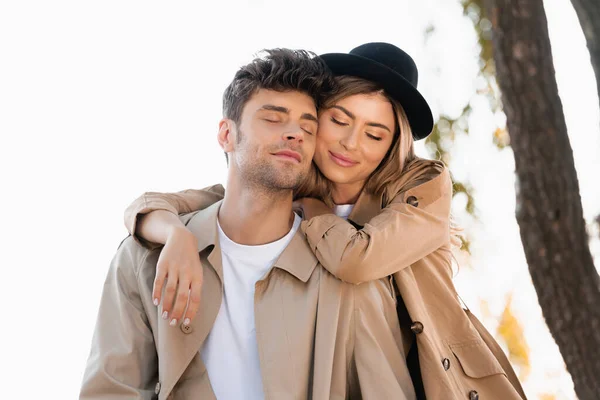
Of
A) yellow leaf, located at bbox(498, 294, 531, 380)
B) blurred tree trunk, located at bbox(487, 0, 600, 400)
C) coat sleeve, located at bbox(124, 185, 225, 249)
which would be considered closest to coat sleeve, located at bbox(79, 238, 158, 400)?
coat sleeve, located at bbox(124, 185, 225, 249)

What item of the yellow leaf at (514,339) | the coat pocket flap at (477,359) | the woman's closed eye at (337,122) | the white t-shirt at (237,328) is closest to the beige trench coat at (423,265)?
the coat pocket flap at (477,359)

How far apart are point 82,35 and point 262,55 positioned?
196 inches

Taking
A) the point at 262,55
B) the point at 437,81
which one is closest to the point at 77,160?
the point at 437,81

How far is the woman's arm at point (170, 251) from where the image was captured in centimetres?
258

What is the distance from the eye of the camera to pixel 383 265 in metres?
2.77

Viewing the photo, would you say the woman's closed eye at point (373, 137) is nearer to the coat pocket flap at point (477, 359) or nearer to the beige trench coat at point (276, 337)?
the beige trench coat at point (276, 337)

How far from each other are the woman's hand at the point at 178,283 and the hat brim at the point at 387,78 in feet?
3.54

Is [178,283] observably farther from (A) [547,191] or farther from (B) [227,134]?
(A) [547,191]

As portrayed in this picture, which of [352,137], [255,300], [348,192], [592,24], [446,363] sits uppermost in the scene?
[592,24]

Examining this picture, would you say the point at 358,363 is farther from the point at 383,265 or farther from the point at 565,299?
the point at 565,299

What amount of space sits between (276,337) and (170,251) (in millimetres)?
476

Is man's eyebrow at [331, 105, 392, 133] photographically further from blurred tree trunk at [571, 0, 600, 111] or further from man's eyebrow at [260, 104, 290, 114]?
blurred tree trunk at [571, 0, 600, 111]

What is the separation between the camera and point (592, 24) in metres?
2.71

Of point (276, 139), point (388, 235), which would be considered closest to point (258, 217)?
point (276, 139)
